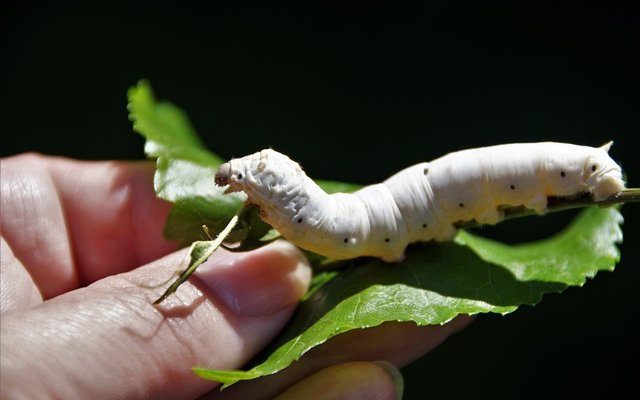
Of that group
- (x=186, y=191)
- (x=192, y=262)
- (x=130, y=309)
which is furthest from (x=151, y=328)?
(x=186, y=191)

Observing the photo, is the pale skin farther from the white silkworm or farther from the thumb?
the white silkworm

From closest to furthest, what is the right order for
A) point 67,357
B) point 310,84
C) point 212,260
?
point 67,357 → point 212,260 → point 310,84

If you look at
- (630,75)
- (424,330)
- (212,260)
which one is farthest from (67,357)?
(630,75)

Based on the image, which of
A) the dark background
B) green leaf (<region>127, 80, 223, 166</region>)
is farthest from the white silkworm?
the dark background

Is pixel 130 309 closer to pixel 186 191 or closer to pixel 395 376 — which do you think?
pixel 186 191

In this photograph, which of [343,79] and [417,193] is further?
[343,79]

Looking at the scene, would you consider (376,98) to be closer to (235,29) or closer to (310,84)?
(310,84)
